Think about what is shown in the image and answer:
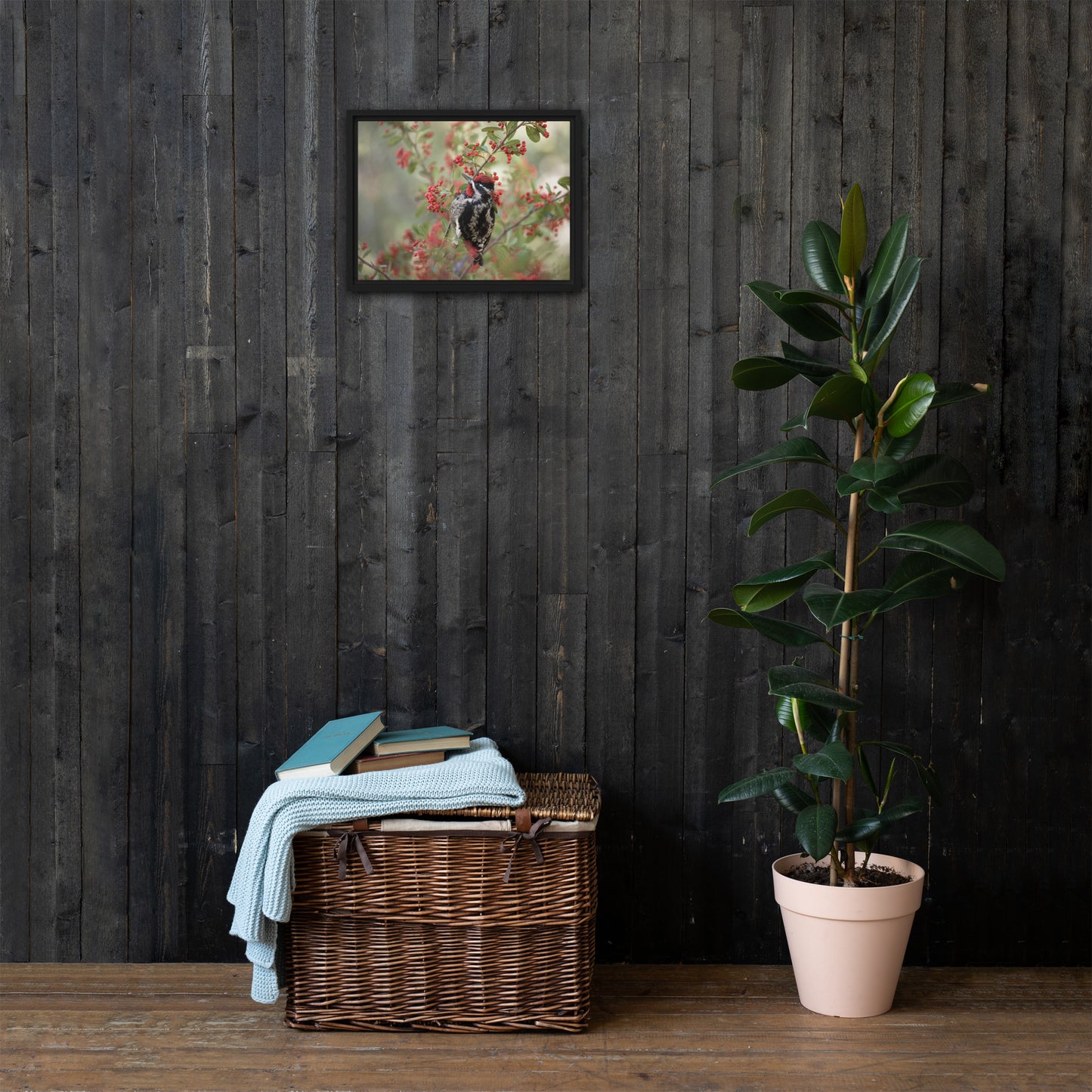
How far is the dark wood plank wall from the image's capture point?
216cm

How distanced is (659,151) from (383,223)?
0.61m

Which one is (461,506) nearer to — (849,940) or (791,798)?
(791,798)

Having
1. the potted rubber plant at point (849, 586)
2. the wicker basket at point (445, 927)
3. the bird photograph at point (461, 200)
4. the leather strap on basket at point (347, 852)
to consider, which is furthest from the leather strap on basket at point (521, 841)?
the bird photograph at point (461, 200)

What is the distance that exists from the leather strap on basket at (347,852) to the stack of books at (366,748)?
120 millimetres

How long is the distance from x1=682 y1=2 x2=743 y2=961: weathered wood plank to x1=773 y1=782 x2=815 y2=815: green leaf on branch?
0.27 m

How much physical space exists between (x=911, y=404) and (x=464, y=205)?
1025mm

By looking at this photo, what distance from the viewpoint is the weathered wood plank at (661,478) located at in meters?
Result: 2.16

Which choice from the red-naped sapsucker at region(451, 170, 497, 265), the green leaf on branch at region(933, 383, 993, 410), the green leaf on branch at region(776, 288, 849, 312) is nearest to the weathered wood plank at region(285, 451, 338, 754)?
the red-naped sapsucker at region(451, 170, 497, 265)

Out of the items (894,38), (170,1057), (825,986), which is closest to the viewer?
(170,1057)

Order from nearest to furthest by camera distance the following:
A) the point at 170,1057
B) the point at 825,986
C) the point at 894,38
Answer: the point at 170,1057, the point at 825,986, the point at 894,38

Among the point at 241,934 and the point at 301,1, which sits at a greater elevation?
the point at 301,1

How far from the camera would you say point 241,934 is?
6.08 feet

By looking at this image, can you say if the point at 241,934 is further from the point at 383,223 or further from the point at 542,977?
the point at 383,223

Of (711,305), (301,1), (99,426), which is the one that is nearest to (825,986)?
(711,305)
